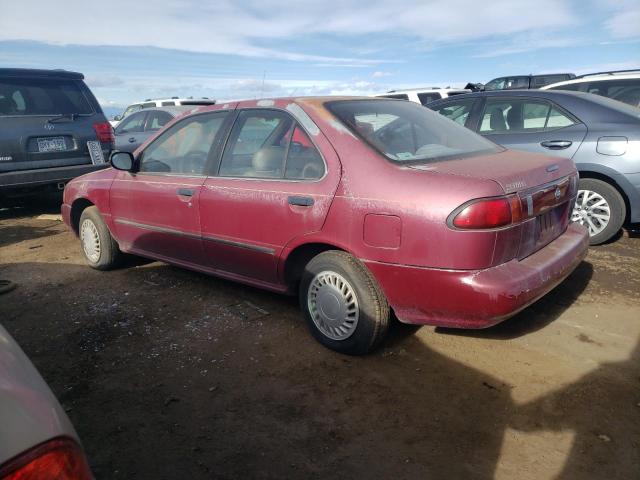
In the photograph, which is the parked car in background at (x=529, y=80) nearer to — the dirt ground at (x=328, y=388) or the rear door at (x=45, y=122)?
the rear door at (x=45, y=122)

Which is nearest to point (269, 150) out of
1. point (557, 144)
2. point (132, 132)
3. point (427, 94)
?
point (557, 144)

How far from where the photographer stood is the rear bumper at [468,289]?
2.48 meters

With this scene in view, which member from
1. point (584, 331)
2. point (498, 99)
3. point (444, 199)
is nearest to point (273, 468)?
point (444, 199)

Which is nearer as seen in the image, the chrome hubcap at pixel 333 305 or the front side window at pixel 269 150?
the chrome hubcap at pixel 333 305

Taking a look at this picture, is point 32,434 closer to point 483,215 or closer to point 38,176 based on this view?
point 483,215

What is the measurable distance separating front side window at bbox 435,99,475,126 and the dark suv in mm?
4656

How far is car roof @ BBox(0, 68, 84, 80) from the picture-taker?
6.12 m

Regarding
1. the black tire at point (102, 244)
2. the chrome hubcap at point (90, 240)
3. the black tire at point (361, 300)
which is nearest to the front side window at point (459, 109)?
the black tire at point (361, 300)

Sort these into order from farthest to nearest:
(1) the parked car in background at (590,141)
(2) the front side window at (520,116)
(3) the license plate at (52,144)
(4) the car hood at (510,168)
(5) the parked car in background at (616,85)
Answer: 1. (5) the parked car in background at (616,85)
2. (3) the license plate at (52,144)
3. (2) the front side window at (520,116)
4. (1) the parked car in background at (590,141)
5. (4) the car hood at (510,168)

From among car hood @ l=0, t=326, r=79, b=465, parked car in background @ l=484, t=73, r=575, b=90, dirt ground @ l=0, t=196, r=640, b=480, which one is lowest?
dirt ground @ l=0, t=196, r=640, b=480

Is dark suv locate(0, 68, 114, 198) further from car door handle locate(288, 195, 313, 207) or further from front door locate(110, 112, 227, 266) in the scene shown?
car door handle locate(288, 195, 313, 207)

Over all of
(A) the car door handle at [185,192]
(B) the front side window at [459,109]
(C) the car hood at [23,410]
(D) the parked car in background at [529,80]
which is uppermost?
(D) the parked car in background at [529,80]

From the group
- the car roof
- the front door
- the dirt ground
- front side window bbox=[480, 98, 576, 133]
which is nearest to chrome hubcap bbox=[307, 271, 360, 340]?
the dirt ground

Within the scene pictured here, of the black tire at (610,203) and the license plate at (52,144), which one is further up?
the license plate at (52,144)
